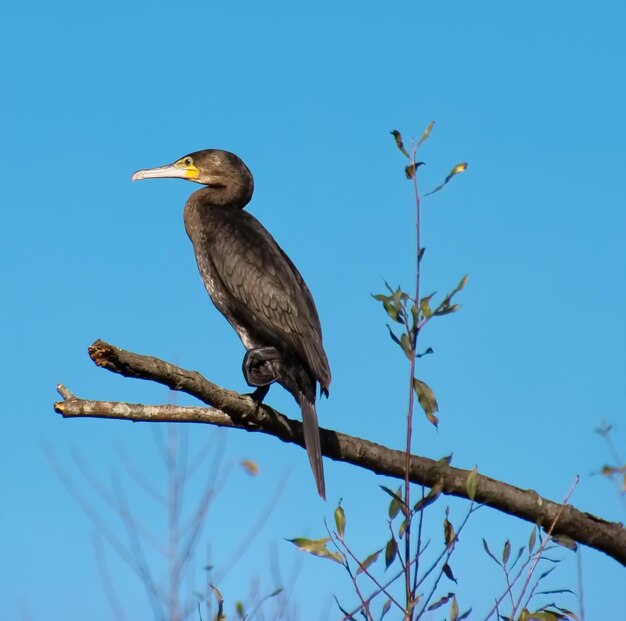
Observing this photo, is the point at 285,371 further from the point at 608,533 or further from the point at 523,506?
the point at 608,533

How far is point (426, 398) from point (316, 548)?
513 mm

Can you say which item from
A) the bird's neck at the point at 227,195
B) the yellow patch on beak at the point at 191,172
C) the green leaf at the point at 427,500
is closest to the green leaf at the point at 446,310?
the green leaf at the point at 427,500

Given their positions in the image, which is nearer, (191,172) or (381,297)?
(381,297)

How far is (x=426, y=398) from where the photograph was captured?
2.78m

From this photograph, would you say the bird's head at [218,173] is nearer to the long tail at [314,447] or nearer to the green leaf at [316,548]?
the long tail at [314,447]

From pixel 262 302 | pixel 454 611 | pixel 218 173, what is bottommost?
pixel 454 611

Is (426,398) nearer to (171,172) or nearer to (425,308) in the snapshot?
(425,308)

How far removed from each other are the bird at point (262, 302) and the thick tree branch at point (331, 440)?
0.14 m

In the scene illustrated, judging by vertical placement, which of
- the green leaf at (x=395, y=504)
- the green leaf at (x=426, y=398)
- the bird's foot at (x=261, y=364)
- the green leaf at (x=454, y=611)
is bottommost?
the green leaf at (x=454, y=611)

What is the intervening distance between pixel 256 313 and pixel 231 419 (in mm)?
1024

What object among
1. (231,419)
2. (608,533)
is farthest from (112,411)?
(608,533)

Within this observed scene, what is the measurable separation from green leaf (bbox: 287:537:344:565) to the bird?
1.67 metres

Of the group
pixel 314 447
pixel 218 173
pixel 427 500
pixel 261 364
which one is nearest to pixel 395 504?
pixel 427 500

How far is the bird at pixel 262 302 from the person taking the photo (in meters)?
4.74
